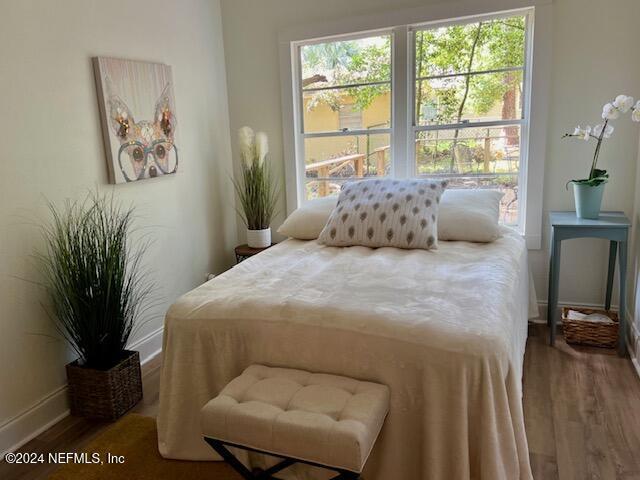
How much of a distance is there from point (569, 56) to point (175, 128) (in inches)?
98.4

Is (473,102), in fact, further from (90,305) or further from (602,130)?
(90,305)

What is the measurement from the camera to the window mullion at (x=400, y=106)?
10.5ft

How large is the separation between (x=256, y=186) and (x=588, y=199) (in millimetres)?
2166

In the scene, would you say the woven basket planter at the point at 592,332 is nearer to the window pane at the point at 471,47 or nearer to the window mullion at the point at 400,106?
the window mullion at the point at 400,106

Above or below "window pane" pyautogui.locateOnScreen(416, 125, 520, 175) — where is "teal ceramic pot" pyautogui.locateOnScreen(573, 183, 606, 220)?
below

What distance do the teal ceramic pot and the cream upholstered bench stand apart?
1903 millimetres

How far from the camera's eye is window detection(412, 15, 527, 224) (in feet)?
10.0

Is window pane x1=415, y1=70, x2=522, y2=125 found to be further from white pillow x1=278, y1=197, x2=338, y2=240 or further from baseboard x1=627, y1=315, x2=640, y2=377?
baseboard x1=627, y1=315, x2=640, y2=377

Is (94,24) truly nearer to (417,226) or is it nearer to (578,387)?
(417,226)

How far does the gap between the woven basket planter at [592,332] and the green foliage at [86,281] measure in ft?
8.42

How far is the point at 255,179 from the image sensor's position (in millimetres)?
3484

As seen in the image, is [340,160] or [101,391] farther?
[340,160]

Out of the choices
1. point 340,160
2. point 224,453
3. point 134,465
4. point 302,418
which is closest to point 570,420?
point 302,418

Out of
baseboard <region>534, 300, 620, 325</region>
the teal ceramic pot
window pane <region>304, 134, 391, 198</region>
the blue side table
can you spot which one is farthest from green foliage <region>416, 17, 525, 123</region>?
baseboard <region>534, 300, 620, 325</region>
